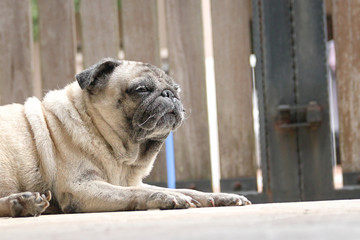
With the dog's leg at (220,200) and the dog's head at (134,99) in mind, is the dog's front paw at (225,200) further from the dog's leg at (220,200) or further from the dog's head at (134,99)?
the dog's head at (134,99)

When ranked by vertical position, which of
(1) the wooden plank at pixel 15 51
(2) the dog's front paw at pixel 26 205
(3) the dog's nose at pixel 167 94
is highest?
(1) the wooden plank at pixel 15 51

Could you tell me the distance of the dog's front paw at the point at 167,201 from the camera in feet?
9.18

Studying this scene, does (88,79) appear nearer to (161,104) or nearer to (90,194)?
(161,104)

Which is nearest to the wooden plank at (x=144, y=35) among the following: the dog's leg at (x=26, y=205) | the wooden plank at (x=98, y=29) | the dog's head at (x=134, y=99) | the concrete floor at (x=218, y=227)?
the wooden plank at (x=98, y=29)

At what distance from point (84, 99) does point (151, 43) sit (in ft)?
3.74

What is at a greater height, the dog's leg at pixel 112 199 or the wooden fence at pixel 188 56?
the wooden fence at pixel 188 56

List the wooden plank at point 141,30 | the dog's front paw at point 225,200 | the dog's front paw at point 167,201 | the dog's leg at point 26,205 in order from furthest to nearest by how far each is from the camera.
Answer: the wooden plank at point 141,30 < the dog's front paw at point 225,200 < the dog's front paw at point 167,201 < the dog's leg at point 26,205

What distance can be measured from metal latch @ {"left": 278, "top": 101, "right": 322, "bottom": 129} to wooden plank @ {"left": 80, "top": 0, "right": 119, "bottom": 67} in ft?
4.85

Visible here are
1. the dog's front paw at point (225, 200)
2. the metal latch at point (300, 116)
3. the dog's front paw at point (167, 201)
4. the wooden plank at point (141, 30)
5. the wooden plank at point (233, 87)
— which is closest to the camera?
the dog's front paw at point (167, 201)

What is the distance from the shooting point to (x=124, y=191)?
2.96 m

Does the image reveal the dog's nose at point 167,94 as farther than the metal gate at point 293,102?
No

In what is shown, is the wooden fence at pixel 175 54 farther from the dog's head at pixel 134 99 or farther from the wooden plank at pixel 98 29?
the dog's head at pixel 134 99

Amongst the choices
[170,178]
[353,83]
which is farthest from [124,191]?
[353,83]

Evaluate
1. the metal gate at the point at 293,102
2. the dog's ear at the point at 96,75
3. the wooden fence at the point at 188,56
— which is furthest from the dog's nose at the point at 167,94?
the metal gate at the point at 293,102
